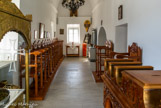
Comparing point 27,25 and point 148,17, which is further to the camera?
point 148,17

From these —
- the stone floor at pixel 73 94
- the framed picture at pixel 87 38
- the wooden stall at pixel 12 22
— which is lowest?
the stone floor at pixel 73 94

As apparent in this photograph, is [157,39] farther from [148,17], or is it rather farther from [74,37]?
[74,37]

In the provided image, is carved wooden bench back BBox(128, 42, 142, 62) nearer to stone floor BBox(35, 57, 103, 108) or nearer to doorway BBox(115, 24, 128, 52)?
stone floor BBox(35, 57, 103, 108)

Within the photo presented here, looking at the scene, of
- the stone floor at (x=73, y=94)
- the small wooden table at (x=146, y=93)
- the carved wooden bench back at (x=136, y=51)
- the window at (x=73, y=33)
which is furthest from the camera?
the window at (x=73, y=33)

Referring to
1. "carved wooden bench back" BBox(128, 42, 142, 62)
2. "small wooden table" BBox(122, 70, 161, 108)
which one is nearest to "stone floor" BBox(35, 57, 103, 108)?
"carved wooden bench back" BBox(128, 42, 142, 62)

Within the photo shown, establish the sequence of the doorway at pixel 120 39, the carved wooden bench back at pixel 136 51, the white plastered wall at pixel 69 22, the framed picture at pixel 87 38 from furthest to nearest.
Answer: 1. the white plastered wall at pixel 69 22
2. the framed picture at pixel 87 38
3. the doorway at pixel 120 39
4. the carved wooden bench back at pixel 136 51

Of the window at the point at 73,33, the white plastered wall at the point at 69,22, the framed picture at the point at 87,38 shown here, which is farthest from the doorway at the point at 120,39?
the window at the point at 73,33

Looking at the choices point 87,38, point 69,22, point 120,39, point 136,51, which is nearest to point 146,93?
point 136,51

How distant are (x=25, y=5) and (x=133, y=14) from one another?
3.13m

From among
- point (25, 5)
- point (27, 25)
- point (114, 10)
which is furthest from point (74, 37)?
point (27, 25)

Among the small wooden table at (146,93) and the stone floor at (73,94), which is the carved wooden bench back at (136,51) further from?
the small wooden table at (146,93)

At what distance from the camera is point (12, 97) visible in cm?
226

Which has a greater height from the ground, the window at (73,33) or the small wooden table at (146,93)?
the window at (73,33)

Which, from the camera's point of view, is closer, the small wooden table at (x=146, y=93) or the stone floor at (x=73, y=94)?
the small wooden table at (x=146, y=93)
